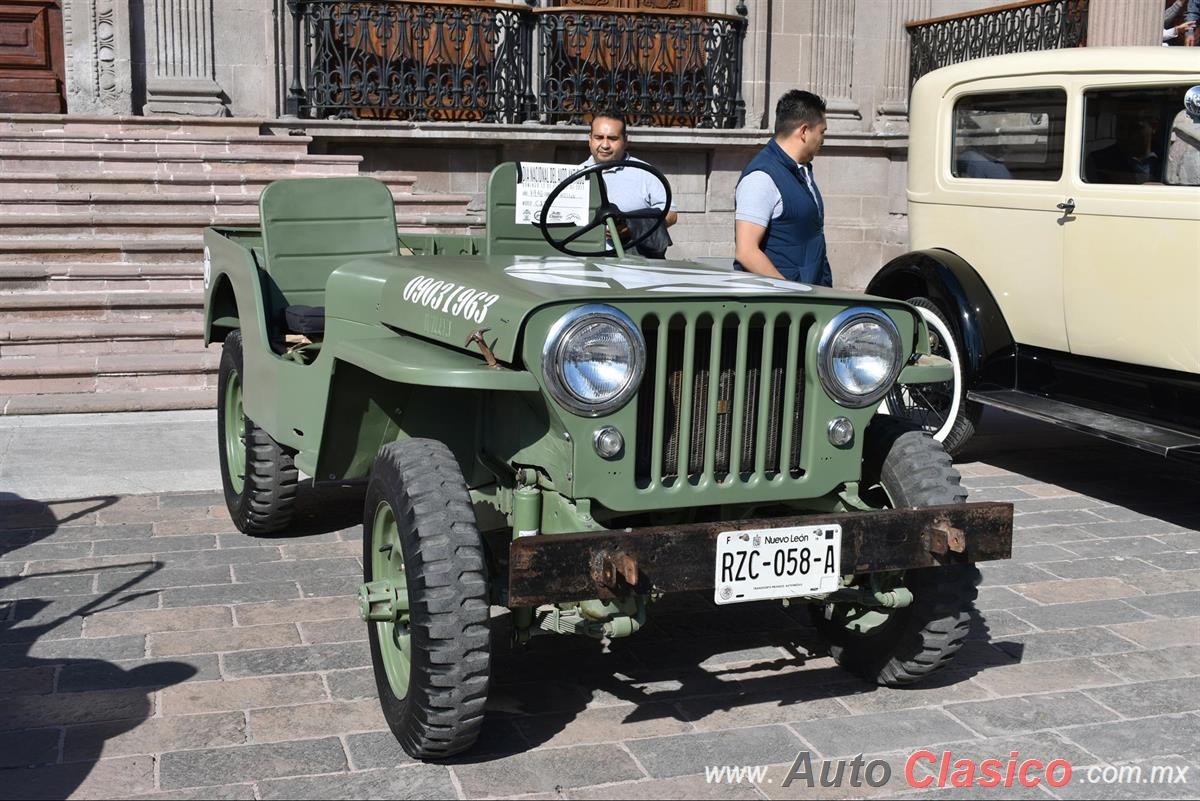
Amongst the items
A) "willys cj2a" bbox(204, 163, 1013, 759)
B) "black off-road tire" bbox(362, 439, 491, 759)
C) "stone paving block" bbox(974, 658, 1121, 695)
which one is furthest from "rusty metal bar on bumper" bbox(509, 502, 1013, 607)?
"stone paving block" bbox(974, 658, 1121, 695)

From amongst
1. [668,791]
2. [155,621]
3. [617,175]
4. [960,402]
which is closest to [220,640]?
[155,621]

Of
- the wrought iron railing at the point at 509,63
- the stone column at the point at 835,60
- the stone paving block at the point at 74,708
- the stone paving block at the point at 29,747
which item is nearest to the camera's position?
the stone paving block at the point at 29,747

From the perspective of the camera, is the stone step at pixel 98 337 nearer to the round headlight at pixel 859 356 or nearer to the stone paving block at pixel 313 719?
the stone paving block at pixel 313 719

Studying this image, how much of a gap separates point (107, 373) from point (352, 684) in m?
5.19

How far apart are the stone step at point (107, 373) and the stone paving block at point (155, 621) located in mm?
4199

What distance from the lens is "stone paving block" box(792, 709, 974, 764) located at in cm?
385

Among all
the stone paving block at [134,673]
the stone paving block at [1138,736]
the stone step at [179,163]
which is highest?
the stone step at [179,163]

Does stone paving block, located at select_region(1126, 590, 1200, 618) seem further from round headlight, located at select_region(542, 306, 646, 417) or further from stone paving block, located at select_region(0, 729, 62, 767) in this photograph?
stone paving block, located at select_region(0, 729, 62, 767)

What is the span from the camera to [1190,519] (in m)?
6.52

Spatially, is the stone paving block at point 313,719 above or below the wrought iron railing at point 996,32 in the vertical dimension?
below

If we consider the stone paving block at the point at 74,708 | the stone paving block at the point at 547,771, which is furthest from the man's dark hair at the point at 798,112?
the stone paving block at the point at 74,708

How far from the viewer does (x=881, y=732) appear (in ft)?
13.0

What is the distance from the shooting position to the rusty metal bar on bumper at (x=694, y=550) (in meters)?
3.46

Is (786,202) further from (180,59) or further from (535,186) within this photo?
(180,59)
